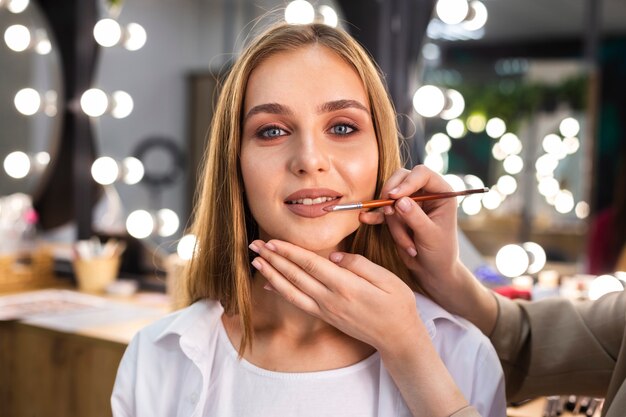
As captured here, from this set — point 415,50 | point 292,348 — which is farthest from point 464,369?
point 415,50

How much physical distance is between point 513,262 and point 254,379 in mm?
1136

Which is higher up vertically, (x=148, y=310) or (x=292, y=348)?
(x=292, y=348)

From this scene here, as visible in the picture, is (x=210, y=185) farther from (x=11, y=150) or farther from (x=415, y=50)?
(x=11, y=150)

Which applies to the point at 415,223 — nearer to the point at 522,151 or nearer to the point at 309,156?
the point at 309,156

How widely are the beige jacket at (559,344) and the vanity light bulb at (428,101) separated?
1041 millimetres

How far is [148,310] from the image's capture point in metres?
2.15

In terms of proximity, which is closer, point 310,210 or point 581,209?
point 310,210

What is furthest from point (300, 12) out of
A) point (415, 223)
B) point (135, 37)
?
point (415, 223)

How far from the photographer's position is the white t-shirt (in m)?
0.92

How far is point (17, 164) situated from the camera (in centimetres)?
294

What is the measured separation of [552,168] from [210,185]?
230 cm

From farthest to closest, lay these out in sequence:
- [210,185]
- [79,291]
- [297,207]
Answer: [79,291]
[210,185]
[297,207]

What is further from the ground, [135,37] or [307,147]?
[135,37]

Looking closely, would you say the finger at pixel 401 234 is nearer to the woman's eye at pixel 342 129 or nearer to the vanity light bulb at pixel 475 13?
the woman's eye at pixel 342 129
